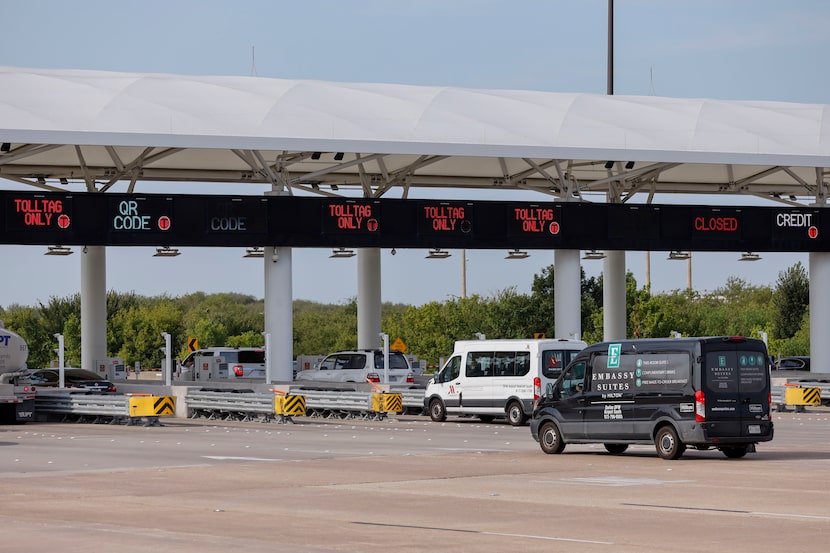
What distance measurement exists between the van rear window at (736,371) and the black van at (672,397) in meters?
0.02

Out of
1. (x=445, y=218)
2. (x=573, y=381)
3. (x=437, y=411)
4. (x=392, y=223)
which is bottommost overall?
(x=437, y=411)

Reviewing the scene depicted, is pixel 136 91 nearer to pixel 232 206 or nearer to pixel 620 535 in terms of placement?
pixel 232 206

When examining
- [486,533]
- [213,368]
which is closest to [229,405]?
[213,368]

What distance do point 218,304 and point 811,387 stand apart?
126 metres

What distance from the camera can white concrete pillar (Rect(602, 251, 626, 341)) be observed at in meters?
49.9

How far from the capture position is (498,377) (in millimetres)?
34438

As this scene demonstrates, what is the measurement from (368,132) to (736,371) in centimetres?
1900

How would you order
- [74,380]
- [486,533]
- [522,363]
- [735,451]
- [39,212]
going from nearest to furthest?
[486,533] < [735,451] < [522,363] < [39,212] < [74,380]

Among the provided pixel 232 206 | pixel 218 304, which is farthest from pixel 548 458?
pixel 218 304

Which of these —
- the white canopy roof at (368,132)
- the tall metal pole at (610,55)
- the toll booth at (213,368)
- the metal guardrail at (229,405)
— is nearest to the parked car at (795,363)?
the tall metal pole at (610,55)

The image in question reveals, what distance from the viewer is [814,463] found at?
72.7ft

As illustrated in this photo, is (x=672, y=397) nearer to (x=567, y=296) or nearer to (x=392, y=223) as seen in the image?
(x=392, y=223)

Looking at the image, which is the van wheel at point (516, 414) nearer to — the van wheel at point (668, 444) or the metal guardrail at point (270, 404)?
the metal guardrail at point (270, 404)

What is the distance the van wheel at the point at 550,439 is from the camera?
24703 mm
